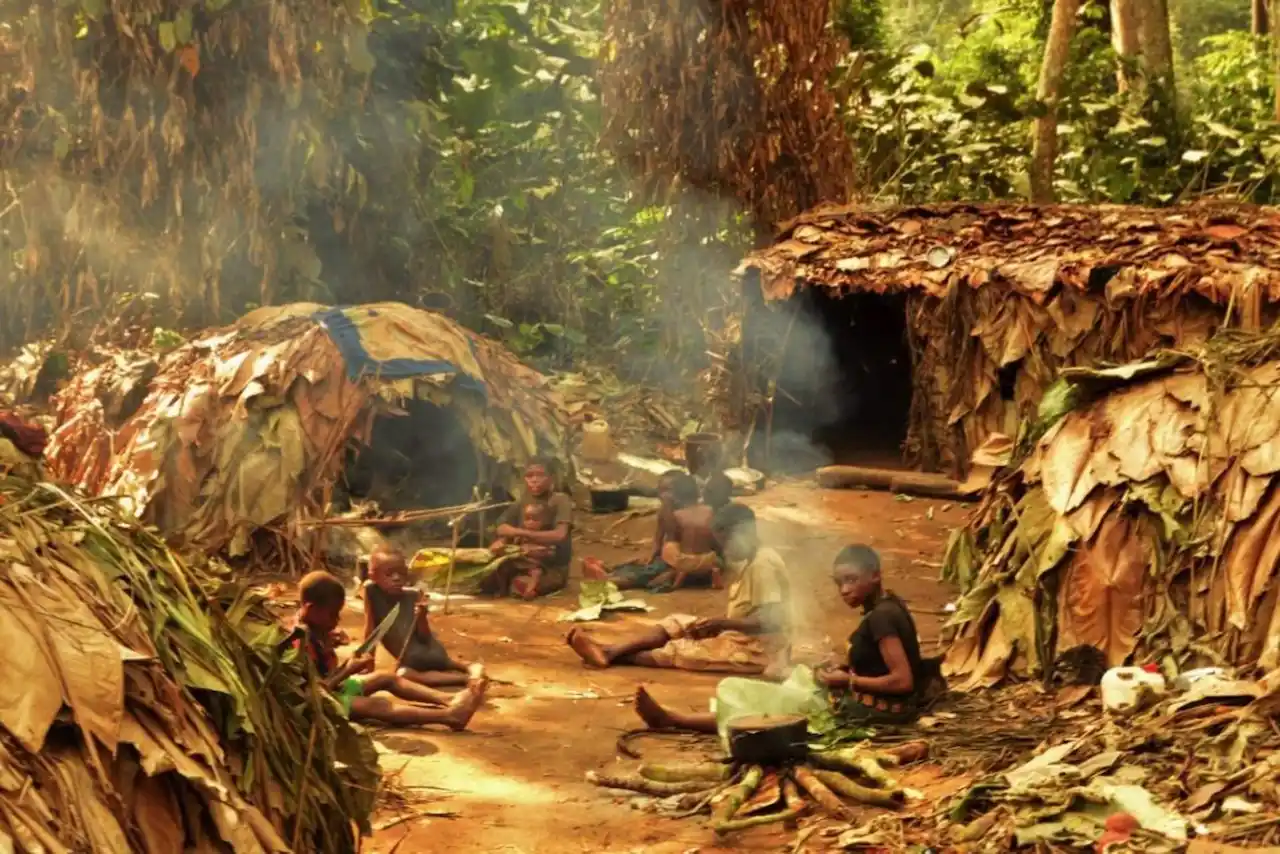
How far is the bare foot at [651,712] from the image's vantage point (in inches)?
243

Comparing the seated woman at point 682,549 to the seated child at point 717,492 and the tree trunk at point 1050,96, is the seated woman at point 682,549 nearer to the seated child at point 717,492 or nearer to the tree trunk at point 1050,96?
the seated child at point 717,492

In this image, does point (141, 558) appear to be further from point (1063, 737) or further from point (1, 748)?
point (1063, 737)

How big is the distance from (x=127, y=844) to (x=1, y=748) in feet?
1.14

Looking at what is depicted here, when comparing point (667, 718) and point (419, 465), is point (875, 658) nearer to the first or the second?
point (667, 718)

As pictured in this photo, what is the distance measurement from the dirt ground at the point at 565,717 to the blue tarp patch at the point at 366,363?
1.53m

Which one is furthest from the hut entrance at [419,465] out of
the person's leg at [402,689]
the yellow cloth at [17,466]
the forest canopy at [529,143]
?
the yellow cloth at [17,466]

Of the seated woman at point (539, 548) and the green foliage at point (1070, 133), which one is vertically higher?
the green foliage at point (1070, 133)

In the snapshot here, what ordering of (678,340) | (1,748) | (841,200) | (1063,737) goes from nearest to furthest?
Answer: 1. (1,748)
2. (1063,737)
3. (841,200)
4. (678,340)

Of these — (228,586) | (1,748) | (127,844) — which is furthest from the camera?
(228,586)

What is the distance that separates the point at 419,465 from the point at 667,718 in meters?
5.32

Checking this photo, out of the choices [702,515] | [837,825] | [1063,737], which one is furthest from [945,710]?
[702,515]

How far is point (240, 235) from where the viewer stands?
12469mm

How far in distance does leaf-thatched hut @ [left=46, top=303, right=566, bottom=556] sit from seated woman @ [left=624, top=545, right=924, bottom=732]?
3899 mm

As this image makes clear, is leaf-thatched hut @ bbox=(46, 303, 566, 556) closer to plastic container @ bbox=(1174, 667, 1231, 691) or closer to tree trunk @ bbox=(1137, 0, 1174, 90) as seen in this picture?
plastic container @ bbox=(1174, 667, 1231, 691)
